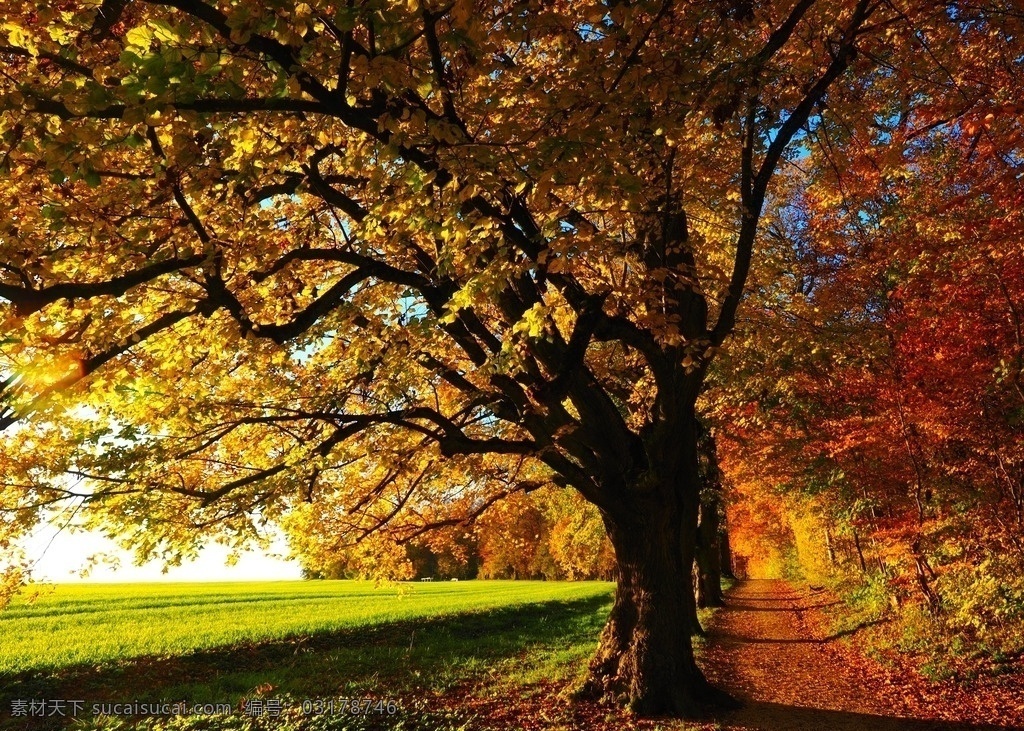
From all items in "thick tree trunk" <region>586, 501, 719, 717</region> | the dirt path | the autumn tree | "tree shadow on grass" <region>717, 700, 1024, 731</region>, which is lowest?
the dirt path

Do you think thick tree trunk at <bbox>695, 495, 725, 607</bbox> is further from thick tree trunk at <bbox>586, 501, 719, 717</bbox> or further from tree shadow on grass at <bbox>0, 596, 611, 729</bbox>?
thick tree trunk at <bbox>586, 501, 719, 717</bbox>

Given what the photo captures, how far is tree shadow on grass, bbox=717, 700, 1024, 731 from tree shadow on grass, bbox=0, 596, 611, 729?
228 inches

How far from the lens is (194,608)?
89.2ft

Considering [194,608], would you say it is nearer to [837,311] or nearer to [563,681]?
[563,681]

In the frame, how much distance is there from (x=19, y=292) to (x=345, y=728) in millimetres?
6832

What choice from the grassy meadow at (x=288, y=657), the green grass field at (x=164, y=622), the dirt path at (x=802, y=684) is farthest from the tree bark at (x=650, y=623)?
the green grass field at (x=164, y=622)

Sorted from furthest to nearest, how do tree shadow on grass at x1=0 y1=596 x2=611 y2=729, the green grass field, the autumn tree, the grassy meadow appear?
the green grass field, tree shadow on grass at x1=0 y1=596 x2=611 y2=729, the grassy meadow, the autumn tree

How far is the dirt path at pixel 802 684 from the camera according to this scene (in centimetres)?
837

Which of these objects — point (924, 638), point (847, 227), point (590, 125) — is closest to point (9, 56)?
point (590, 125)

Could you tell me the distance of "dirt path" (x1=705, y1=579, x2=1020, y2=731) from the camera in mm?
8367

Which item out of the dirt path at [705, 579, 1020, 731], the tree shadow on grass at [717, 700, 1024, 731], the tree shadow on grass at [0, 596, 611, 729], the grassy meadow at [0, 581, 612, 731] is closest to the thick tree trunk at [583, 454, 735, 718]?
the tree shadow on grass at [717, 700, 1024, 731]

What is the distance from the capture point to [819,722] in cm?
847

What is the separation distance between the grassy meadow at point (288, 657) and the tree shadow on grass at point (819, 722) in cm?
340

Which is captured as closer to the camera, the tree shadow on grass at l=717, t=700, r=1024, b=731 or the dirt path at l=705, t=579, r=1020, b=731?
the tree shadow on grass at l=717, t=700, r=1024, b=731
